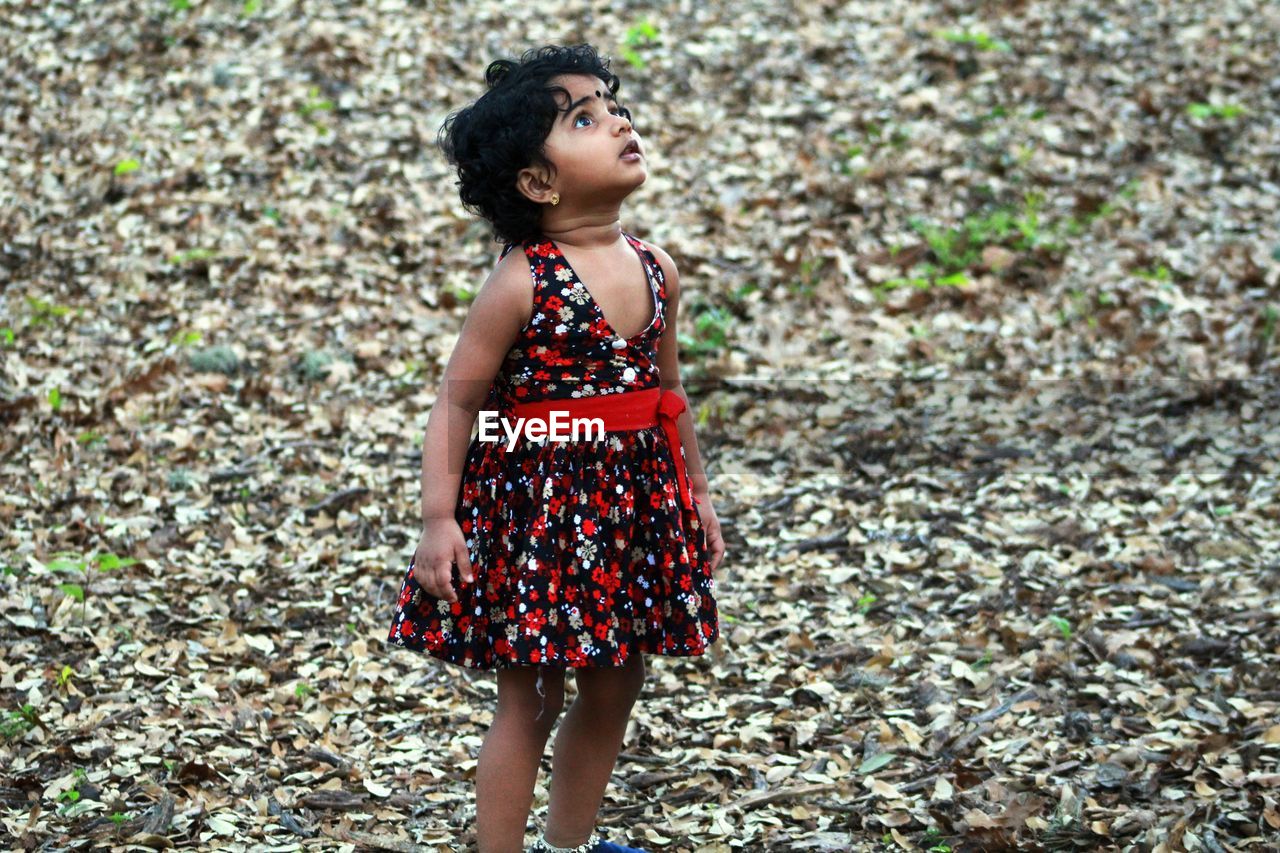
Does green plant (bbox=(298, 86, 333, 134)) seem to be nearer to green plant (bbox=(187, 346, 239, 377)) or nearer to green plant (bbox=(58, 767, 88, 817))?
green plant (bbox=(187, 346, 239, 377))

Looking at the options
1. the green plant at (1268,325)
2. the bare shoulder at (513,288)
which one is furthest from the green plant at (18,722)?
the green plant at (1268,325)

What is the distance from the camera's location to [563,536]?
268 cm

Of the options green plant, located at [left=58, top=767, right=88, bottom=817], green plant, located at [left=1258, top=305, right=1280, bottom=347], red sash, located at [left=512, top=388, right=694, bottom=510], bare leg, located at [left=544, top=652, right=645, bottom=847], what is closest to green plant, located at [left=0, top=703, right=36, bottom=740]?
green plant, located at [left=58, top=767, right=88, bottom=817]

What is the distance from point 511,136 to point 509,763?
4.18ft

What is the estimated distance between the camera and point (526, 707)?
278 centimetres

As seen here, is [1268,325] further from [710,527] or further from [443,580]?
[443,580]

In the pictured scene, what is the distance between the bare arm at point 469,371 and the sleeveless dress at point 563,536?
4cm

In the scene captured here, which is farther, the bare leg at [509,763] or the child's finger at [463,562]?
the bare leg at [509,763]

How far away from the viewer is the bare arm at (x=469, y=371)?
2.67 m

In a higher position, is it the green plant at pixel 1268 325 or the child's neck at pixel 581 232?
the child's neck at pixel 581 232

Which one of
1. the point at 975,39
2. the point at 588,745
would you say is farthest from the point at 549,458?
the point at 975,39

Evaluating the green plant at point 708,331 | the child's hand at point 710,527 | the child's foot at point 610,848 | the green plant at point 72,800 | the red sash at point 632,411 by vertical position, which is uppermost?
the red sash at point 632,411

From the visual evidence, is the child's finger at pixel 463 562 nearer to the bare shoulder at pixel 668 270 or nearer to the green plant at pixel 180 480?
the bare shoulder at pixel 668 270

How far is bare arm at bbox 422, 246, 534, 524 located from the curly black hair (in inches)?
4.5
